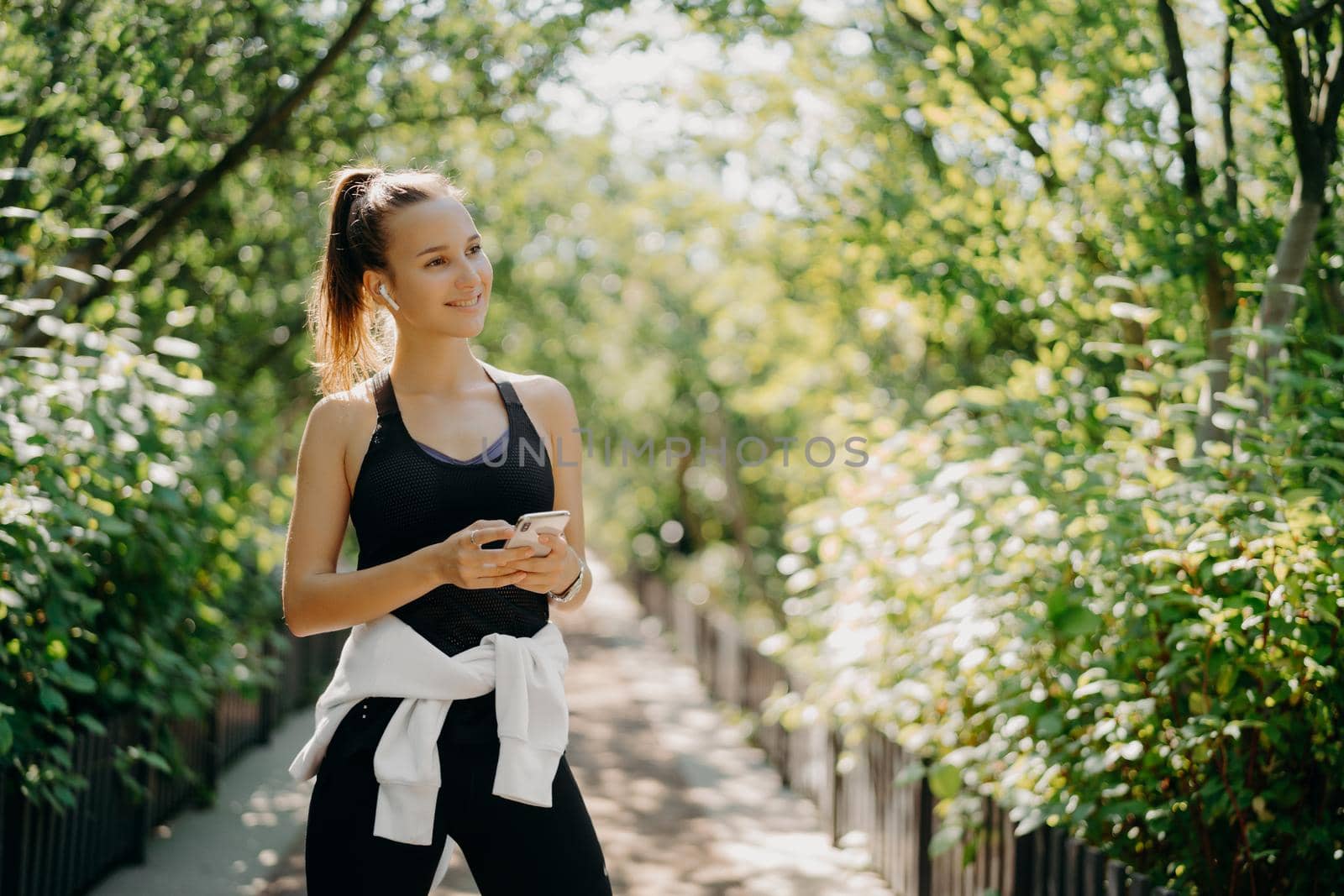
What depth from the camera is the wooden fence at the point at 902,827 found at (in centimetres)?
359

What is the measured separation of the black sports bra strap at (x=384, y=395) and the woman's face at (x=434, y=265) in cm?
13

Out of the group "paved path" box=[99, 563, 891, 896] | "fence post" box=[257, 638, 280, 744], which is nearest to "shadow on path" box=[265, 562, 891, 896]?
"paved path" box=[99, 563, 891, 896]

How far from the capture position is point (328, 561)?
82.6 inches

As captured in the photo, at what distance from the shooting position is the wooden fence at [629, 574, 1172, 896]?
359 centimetres

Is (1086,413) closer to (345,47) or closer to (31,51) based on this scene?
(345,47)

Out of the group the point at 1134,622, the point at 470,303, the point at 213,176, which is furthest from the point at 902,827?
the point at 213,176

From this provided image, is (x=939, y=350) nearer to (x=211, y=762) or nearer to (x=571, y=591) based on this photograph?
(x=211, y=762)

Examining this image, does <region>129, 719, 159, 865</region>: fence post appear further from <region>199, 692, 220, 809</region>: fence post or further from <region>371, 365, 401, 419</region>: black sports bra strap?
<region>371, 365, 401, 419</region>: black sports bra strap

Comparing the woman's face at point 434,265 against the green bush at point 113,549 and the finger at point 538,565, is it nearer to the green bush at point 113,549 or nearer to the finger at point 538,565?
the finger at point 538,565

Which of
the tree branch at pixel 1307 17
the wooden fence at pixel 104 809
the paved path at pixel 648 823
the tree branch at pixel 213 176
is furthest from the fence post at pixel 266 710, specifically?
the tree branch at pixel 1307 17

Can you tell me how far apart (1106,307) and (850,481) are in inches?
53.9

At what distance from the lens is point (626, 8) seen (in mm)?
5145

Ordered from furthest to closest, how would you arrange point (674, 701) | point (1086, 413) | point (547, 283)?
point (547, 283)
point (674, 701)
point (1086, 413)

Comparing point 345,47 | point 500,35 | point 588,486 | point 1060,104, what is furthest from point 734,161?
point 588,486
